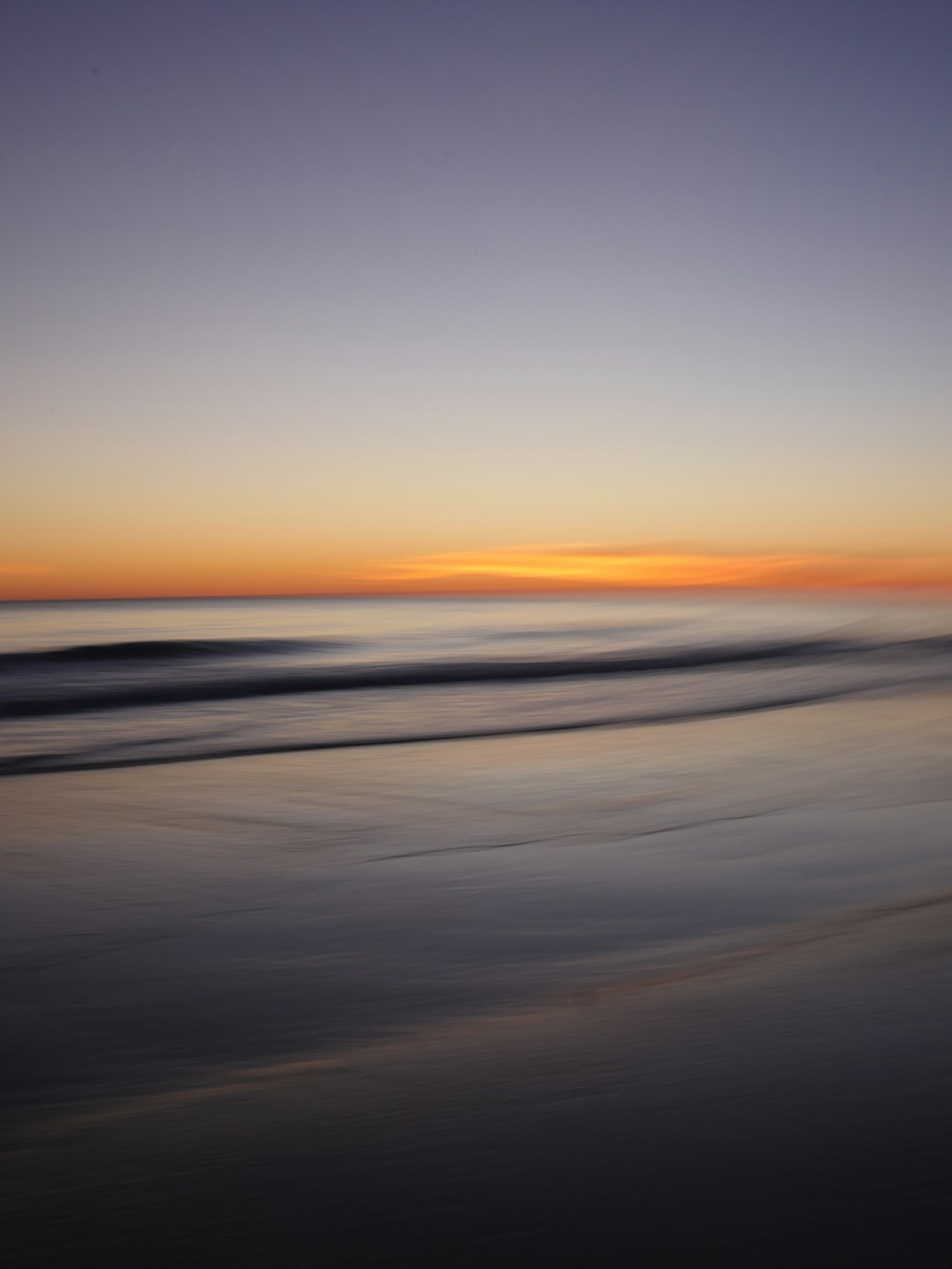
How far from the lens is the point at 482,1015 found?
2.72 metres

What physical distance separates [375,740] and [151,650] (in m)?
15.1

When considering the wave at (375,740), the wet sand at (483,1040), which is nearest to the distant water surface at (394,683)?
the wave at (375,740)

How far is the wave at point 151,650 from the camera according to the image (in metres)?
21.1

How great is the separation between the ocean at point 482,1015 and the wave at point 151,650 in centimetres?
1498

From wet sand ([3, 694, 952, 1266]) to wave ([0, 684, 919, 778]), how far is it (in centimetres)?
276

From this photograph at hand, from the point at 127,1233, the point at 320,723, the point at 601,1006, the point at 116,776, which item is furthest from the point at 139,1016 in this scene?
the point at 320,723

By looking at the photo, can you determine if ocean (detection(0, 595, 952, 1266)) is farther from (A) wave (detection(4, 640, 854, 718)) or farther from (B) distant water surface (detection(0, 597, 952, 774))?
(A) wave (detection(4, 640, 854, 718))

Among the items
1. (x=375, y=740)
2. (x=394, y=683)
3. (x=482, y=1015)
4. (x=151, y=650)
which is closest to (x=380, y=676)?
(x=394, y=683)

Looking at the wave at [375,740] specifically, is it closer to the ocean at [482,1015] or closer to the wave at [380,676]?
the ocean at [482,1015]

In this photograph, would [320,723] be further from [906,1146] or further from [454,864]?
[906,1146]

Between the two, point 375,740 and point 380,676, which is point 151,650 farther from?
point 375,740

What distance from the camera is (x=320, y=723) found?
1095 cm

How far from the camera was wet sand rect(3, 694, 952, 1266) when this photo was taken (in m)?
1.75

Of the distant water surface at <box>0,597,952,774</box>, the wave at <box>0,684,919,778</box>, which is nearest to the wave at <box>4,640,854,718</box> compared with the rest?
the distant water surface at <box>0,597,952,774</box>
